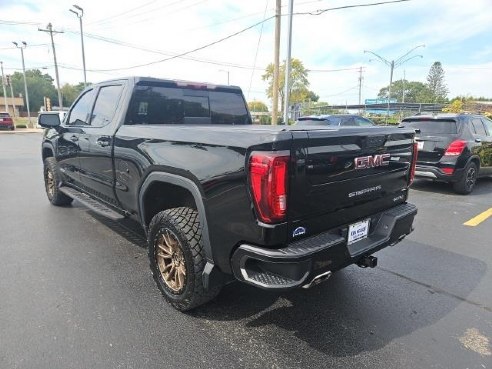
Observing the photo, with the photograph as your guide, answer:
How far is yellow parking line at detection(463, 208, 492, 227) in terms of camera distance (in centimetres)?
591

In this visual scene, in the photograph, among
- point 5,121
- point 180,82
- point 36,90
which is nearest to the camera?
point 180,82

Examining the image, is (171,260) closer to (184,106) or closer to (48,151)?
(184,106)

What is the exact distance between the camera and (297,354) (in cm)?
261

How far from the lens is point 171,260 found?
320 cm

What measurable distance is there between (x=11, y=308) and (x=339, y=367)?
262 cm

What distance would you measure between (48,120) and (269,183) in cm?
425

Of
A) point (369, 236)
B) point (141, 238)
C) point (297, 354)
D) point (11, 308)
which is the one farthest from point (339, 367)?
point (141, 238)

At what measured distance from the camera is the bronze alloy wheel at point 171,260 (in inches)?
120

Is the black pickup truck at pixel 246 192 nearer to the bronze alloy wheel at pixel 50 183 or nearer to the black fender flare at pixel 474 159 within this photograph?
the bronze alloy wheel at pixel 50 183

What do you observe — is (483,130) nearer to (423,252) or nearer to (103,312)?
(423,252)

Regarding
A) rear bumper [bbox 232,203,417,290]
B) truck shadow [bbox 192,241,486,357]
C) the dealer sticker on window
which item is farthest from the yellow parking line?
rear bumper [bbox 232,203,417,290]

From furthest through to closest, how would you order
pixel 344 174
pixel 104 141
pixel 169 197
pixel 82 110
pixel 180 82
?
pixel 82 110
pixel 180 82
pixel 104 141
pixel 169 197
pixel 344 174

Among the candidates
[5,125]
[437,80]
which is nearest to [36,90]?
[5,125]

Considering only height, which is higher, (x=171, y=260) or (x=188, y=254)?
(x=188, y=254)
